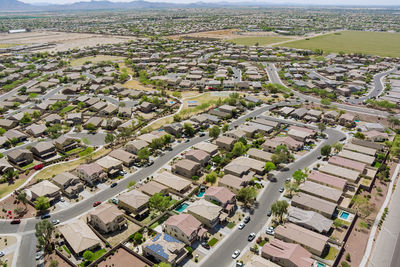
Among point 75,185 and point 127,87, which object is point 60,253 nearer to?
point 75,185

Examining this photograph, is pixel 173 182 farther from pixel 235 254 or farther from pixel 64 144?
pixel 64 144

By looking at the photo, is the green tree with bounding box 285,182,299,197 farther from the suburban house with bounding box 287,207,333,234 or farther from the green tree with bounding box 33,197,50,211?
the green tree with bounding box 33,197,50,211

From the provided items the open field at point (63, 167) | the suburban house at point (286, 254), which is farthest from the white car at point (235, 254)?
the open field at point (63, 167)

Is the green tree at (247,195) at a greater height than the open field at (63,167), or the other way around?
the green tree at (247,195)

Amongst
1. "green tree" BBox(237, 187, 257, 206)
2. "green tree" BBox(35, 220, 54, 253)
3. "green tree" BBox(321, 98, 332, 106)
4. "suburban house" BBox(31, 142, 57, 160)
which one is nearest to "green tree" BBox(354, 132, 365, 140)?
"green tree" BBox(321, 98, 332, 106)

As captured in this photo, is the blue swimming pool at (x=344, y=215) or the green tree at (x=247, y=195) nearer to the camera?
the blue swimming pool at (x=344, y=215)

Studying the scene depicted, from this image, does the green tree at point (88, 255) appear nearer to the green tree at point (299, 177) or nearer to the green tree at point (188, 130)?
the green tree at point (299, 177)
